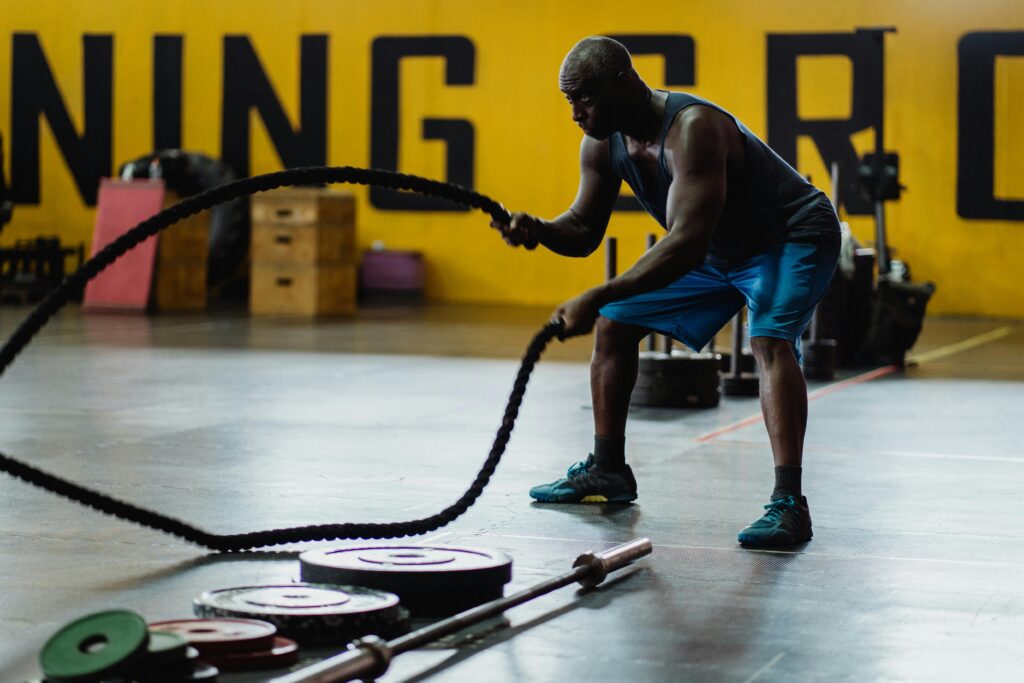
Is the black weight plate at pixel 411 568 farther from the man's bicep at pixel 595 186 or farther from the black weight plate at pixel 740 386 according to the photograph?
the black weight plate at pixel 740 386

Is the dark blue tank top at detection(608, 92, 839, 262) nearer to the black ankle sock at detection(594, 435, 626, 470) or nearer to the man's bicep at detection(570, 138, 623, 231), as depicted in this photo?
the man's bicep at detection(570, 138, 623, 231)

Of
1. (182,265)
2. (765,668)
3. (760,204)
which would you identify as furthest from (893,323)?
(765,668)

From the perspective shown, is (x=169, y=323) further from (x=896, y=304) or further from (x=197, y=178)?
(x=896, y=304)

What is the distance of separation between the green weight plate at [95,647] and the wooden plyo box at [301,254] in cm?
1121

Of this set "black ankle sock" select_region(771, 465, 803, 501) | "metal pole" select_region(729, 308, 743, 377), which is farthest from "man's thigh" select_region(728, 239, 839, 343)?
"metal pole" select_region(729, 308, 743, 377)

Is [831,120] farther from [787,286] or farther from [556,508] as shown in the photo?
[787,286]

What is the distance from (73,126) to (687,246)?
45.7ft

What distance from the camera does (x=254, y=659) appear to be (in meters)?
3.07

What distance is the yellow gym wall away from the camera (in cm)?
1505

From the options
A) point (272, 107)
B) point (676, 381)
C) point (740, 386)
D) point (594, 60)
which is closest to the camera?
point (594, 60)

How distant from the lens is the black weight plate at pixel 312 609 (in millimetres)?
3248

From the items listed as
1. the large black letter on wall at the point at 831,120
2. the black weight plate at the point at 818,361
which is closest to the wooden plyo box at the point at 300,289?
the large black letter on wall at the point at 831,120

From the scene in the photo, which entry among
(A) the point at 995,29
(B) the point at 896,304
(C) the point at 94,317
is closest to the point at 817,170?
(A) the point at 995,29

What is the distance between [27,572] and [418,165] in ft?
41.7
